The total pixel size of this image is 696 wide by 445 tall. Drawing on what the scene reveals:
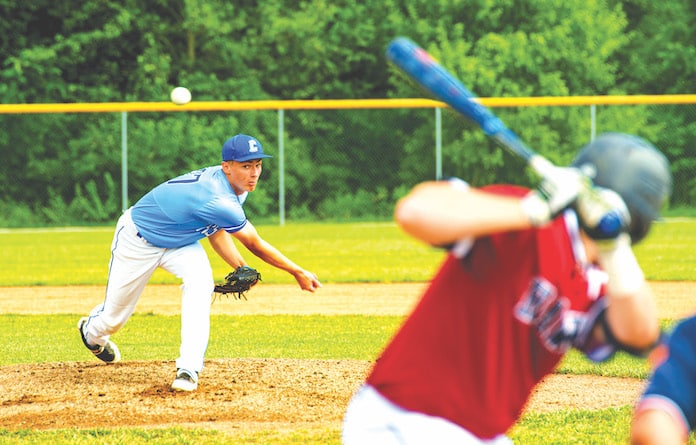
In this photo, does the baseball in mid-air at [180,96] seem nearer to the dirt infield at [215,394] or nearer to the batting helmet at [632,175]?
the dirt infield at [215,394]

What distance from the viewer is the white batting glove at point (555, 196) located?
96.4 inches

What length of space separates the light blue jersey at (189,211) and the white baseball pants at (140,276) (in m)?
0.08

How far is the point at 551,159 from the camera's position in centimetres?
2250

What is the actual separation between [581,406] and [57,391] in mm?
Result: 3531

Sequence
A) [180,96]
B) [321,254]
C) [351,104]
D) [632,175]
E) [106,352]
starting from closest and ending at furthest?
[632,175] → [106,352] → [321,254] → [180,96] → [351,104]

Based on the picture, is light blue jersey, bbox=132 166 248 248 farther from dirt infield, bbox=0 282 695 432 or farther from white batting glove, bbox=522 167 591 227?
white batting glove, bbox=522 167 591 227

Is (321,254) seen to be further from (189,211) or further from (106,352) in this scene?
(189,211)

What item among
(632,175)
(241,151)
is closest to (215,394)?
(241,151)

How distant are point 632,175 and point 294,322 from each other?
8.23 m

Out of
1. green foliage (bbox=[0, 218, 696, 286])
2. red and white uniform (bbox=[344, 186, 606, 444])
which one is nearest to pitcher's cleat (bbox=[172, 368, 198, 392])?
red and white uniform (bbox=[344, 186, 606, 444])

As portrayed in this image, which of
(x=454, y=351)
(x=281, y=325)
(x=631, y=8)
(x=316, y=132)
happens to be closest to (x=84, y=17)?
(x=316, y=132)

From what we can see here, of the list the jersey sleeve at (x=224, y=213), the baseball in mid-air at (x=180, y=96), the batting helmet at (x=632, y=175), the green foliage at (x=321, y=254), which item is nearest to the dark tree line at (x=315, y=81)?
the green foliage at (x=321, y=254)

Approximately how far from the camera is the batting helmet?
2617 mm

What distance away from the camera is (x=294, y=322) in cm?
1067
